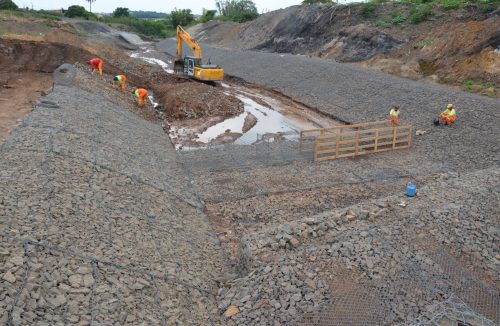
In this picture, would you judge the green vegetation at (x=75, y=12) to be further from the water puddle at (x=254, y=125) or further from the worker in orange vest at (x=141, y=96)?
the worker in orange vest at (x=141, y=96)

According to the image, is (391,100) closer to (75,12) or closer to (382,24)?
(382,24)

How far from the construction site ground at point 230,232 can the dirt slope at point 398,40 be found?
31.6ft

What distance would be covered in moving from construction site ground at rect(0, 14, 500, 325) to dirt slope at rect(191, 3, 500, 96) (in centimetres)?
964

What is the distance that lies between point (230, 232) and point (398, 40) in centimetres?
2624

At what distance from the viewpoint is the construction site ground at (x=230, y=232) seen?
6.18 metres

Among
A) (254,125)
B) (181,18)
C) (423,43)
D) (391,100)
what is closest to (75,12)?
(181,18)

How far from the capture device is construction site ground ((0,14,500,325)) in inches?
243

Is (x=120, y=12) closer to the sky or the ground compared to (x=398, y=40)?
closer to the sky

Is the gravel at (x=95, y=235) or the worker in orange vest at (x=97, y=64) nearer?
the gravel at (x=95, y=235)

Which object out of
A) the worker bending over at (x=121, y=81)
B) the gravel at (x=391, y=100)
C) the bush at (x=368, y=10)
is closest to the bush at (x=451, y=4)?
the bush at (x=368, y=10)

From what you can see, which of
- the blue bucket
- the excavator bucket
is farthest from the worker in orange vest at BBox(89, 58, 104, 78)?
the blue bucket

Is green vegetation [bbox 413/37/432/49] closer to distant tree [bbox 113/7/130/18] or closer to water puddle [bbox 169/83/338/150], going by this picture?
water puddle [bbox 169/83/338/150]

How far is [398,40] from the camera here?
3069cm

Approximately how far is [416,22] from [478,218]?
90.6ft
